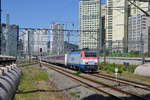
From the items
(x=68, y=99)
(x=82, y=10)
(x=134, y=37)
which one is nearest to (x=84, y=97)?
(x=68, y=99)

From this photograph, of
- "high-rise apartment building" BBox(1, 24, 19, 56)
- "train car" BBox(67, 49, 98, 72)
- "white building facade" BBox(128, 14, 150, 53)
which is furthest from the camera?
"white building facade" BBox(128, 14, 150, 53)

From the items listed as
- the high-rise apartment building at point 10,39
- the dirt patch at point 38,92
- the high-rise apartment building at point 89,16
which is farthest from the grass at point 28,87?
the high-rise apartment building at point 10,39

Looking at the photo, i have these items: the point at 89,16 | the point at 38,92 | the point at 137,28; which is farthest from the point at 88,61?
the point at 137,28

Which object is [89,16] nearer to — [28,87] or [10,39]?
[10,39]

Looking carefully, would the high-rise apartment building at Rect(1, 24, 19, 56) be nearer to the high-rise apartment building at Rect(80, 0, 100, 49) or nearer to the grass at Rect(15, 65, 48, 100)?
the high-rise apartment building at Rect(80, 0, 100, 49)

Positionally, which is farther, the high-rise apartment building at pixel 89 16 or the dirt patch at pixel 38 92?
the high-rise apartment building at pixel 89 16

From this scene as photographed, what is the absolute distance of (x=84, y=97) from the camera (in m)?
14.5

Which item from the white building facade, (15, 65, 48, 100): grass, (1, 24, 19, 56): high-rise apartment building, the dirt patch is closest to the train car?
(15, 65, 48, 100): grass

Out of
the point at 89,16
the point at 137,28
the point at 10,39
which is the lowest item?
the point at 10,39

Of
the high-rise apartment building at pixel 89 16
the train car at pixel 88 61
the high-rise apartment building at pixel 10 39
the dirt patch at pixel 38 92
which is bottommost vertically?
the dirt patch at pixel 38 92

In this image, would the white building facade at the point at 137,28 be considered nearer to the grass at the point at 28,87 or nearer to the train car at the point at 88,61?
the train car at the point at 88,61

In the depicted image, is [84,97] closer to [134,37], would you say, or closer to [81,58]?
[81,58]

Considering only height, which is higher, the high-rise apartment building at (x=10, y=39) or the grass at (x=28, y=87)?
the high-rise apartment building at (x=10, y=39)

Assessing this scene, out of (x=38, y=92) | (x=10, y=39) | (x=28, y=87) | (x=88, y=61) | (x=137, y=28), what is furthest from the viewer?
(x=137, y=28)
